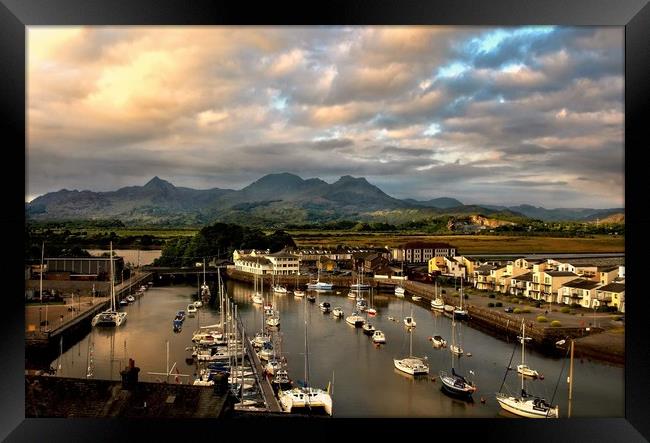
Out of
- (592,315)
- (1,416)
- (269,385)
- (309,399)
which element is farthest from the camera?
(592,315)

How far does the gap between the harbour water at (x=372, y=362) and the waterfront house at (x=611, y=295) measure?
798 millimetres

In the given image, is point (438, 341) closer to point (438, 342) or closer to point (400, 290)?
point (438, 342)

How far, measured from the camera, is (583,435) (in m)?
2.49

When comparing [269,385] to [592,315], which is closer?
[269,385]

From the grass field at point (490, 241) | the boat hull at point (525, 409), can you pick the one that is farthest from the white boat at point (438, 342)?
the boat hull at point (525, 409)

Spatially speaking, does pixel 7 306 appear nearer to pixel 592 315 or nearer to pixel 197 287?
pixel 592 315

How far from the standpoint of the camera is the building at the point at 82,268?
8.40 m

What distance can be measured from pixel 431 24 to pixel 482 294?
7.11 m

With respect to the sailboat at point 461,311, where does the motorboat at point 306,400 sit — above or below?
below

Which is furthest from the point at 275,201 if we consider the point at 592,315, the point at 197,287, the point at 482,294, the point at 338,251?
the point at 592,315

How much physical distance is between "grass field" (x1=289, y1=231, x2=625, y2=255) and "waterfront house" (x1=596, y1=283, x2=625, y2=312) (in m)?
0.47

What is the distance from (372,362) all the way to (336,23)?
4.71 meters

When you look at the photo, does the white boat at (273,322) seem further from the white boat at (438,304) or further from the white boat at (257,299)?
the white boat at (438,304)

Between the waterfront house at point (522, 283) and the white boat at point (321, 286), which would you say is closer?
the waterfront house at point (522, 283)
